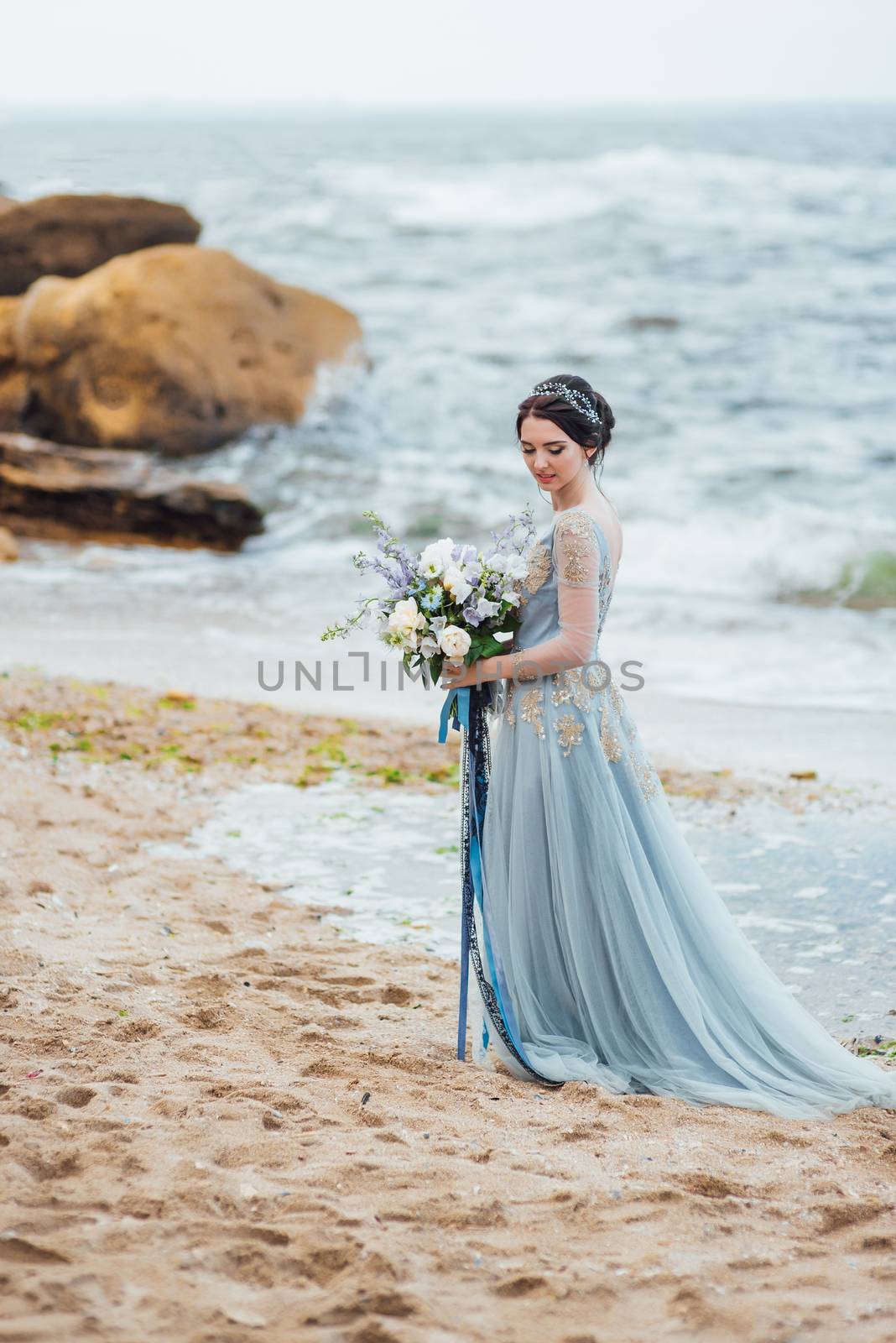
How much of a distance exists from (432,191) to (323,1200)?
4144 cm

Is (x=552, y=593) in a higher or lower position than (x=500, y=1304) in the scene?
higher

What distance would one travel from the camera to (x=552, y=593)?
12.8ft

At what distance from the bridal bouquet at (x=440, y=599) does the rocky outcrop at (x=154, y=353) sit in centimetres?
1228

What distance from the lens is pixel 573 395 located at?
3764 mm

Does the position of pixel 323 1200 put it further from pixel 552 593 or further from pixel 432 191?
pixel 432 191

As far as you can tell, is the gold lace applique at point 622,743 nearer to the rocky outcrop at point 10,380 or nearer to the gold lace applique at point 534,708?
the gold lace applique at point 534,708

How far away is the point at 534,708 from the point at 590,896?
593 millimetres

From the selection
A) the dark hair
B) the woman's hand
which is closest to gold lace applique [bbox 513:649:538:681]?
the woman's hand

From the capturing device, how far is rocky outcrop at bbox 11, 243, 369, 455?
15.2 metres

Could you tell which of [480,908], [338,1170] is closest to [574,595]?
[480,908]

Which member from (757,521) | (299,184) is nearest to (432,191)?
(299,184)

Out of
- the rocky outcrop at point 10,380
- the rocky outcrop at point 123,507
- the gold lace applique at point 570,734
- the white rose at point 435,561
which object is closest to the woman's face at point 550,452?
the white rose at point 435,561

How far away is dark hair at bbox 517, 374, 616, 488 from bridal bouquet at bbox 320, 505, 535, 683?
27 centimetres

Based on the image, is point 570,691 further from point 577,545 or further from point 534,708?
point 577,545
